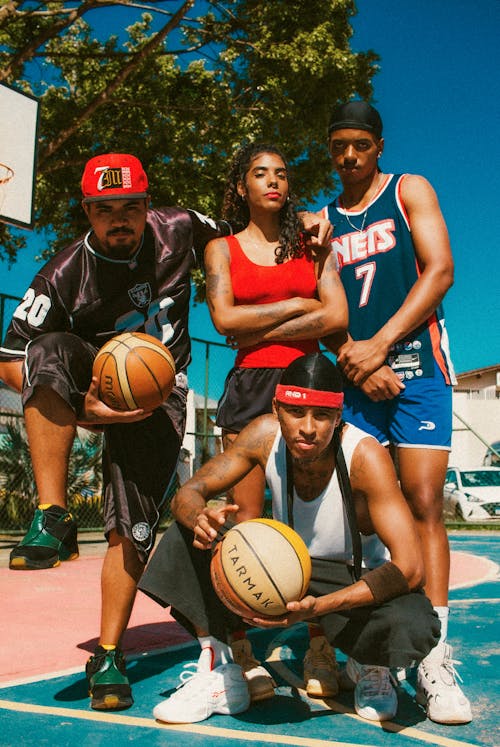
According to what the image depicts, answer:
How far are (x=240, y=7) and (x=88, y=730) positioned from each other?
13571mm

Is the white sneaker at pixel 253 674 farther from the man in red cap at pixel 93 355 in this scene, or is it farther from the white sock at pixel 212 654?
the man in red cap at pixel 93 355

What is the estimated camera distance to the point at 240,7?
13.9 metres

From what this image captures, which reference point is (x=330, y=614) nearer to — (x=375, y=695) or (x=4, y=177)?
(x=375, y=695)

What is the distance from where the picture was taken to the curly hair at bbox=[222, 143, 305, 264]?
3.62 metres

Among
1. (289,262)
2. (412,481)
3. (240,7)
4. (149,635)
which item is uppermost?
(240,7)

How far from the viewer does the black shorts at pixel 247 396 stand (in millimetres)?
3539

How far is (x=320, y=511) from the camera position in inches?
121

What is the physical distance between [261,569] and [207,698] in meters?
0.79

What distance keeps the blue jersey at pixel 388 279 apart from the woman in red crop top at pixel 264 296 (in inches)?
6.4

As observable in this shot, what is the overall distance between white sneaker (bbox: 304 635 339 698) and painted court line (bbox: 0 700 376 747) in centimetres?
56

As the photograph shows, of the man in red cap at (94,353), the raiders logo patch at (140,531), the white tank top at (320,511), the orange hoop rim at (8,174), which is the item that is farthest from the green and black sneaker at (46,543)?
the orange hoop rim at (8,174)

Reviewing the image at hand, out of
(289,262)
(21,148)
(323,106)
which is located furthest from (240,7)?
(289,262)

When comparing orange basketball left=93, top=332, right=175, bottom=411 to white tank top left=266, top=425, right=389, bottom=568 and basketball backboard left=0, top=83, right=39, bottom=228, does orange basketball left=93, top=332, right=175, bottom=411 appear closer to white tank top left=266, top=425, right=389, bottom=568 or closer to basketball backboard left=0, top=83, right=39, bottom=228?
white tank top left=266, top=425, right=389, bottom=568

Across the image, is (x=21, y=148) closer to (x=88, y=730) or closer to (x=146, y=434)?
(x=146, y=434)
